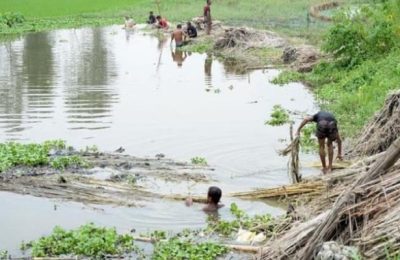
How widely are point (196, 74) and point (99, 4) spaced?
25.9 metres

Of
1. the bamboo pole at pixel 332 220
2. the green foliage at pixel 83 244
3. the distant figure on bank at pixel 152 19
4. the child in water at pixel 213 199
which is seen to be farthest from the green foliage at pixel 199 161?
the distant figure on bank at pixel 152 19

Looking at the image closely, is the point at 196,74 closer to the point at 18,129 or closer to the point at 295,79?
the point at 295,79

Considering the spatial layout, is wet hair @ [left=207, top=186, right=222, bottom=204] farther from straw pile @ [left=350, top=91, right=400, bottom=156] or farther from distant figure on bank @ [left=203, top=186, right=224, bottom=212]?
straw pile @ [left=350, top=91, right=400, bottom=156]

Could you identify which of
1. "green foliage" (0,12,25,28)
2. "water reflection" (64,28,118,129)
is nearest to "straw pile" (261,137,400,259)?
"water reflection" (64,28,118,129)

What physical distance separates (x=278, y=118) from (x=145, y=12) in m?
28.7

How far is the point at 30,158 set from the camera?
13164 millimetres

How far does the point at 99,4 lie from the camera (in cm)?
4806

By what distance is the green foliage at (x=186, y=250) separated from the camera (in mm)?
8914

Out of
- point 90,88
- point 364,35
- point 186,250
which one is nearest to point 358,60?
point 364,35

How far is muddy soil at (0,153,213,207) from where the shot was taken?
1142cm

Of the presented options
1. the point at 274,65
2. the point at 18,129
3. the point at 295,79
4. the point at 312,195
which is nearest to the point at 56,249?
the point at 312,195

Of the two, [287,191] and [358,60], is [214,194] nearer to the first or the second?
[287,191]

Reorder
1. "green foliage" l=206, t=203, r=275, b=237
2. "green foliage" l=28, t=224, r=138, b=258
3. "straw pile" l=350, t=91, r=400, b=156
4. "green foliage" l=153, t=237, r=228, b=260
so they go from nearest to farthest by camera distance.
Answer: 1. "green foliage" l=153, t=237, r=228, b=260
2. "green foliage" l=28, t=224, r=138, b=258
3. "green foliage" l=206, t=203, r=275, b=237
4. "straw pile" l=350, t=91, r=400, b=156

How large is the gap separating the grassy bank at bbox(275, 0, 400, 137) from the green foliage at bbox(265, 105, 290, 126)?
40.5 inches
